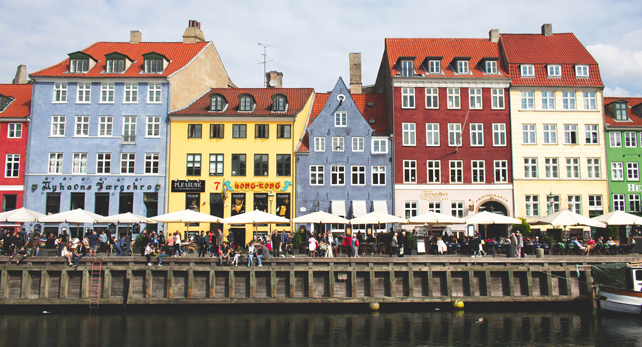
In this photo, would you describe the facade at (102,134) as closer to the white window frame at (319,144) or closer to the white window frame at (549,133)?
the white window frame at (319,144)

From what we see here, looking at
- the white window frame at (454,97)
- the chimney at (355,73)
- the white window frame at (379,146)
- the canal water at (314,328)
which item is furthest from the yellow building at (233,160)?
the canal water at (314,328)

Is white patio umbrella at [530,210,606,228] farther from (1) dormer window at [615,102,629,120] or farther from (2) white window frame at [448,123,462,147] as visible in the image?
(1) dormer window at [615,102,629,120]

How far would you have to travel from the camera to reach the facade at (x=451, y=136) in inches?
1610

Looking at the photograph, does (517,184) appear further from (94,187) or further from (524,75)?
(94,187)

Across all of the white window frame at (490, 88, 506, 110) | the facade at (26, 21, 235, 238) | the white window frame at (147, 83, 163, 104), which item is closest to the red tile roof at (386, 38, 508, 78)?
the white window frame at (490, 88, 506, 110)

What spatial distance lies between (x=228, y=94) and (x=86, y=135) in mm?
12443

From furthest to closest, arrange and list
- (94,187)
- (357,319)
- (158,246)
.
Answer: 1. (94,187)
2. (158,246)
3. (357,319)

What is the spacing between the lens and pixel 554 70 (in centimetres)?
Answer: 4262

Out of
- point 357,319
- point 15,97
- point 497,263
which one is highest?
point 15,97

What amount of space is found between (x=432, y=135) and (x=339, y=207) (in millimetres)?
10182

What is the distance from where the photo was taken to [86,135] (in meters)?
41.1

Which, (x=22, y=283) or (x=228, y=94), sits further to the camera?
(x=228, y=94)

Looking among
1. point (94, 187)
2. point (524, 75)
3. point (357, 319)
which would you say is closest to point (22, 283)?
point (94, 187)

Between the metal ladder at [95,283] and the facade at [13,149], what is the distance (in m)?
18.8
